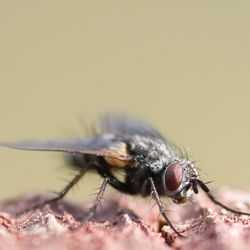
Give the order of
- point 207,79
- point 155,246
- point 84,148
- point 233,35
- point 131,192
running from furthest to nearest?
point 233,35 < point 207,79 < point 131,192 < point 84,148 < point 155,246

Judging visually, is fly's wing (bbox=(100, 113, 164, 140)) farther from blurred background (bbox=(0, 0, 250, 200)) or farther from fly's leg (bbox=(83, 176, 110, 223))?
blurred background (bbox=(0, 0, 250, 200))

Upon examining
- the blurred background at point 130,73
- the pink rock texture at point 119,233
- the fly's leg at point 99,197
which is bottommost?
the blurred background at point 130,73

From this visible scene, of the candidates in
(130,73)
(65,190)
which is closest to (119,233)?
(65,190)

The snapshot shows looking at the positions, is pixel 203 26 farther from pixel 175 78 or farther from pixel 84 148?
pixel 84 148

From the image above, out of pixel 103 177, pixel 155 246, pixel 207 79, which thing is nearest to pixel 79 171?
pixel 103 177

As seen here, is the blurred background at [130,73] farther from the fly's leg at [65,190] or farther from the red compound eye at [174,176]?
the red compound eye at [174,176]

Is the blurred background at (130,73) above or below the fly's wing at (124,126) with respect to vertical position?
below

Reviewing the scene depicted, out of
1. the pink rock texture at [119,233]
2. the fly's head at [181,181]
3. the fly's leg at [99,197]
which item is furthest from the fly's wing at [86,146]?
the pink rock texture at [119,233]

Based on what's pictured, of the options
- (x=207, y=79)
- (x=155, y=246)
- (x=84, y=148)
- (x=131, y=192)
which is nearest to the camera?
(x=155, y=246)
